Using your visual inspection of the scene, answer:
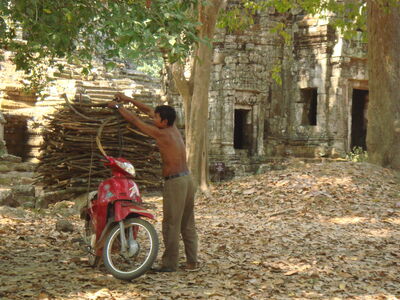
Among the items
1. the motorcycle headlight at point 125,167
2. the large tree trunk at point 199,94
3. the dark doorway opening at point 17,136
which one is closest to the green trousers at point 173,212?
the motorcycle headlight at point 125,167

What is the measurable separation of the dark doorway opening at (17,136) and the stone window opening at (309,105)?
10.6 meters

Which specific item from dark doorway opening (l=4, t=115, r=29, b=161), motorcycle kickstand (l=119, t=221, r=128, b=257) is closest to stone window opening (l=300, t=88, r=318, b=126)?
dark doorway opening (l=4, t=115, r=29, b=161)

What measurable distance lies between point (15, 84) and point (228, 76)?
8.07 metres

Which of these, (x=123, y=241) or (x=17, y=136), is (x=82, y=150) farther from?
(x=17, y=136)

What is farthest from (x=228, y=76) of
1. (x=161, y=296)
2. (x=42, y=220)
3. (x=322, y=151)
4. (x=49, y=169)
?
(x=161, y=296)

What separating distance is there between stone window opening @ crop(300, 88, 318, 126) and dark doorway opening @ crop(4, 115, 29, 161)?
10599 mm

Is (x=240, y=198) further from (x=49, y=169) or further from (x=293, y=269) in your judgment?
(x=293, y=269)

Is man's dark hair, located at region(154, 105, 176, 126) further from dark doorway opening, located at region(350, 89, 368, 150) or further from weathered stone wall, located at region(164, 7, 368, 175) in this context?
dark doorway opening, located at region(350, 89, 368, 150)

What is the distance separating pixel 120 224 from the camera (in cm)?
529

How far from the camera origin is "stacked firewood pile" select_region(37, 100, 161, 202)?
1071 centimetres

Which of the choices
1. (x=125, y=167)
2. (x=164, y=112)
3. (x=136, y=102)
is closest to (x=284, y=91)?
(x=136, y=102)

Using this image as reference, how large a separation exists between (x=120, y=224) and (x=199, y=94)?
7582mm

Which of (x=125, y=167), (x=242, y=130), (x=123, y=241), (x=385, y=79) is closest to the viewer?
(x=123, y=241)

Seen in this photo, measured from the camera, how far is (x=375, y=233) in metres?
8.56
